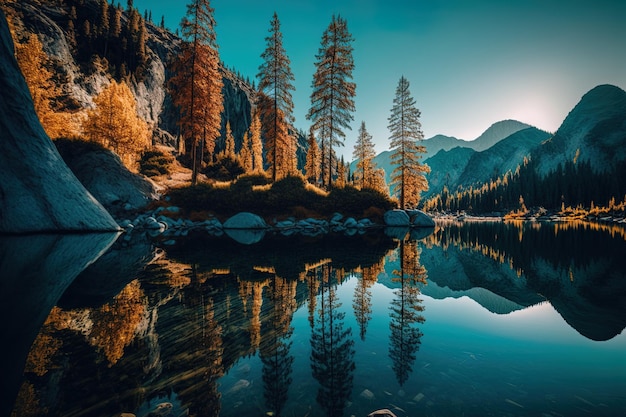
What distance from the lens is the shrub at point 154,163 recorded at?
33.3 metres

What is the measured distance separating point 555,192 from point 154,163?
106944 millimetres

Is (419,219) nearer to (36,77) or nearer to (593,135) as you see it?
(36,77)

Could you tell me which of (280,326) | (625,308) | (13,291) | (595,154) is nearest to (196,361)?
(280,326)

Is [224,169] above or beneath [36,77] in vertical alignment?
beneath

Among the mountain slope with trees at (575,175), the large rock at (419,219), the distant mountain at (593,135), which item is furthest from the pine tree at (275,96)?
the distant mountain at (593,135)

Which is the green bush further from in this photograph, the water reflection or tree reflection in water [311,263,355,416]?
tree reflection in water [311,263,355,416]

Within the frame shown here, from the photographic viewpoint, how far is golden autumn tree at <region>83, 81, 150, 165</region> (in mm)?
28156

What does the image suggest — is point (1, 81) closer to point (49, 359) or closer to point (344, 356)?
point (49, 359)

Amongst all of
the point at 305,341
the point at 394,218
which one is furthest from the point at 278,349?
the point at 394,218

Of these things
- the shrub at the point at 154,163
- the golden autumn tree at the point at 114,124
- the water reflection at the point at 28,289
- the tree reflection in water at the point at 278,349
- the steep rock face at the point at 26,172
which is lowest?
the tree reflection in water at the point at 278,349

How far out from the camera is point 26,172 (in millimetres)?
11914

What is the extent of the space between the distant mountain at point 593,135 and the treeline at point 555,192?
41168 millimetres

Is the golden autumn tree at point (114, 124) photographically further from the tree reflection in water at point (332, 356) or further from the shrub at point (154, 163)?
the tree reflection in water at point (332, 356)

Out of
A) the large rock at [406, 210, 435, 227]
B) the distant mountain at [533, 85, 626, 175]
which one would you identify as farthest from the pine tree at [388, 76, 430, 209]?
the distant mountain at [533, 85, 626, 175]
